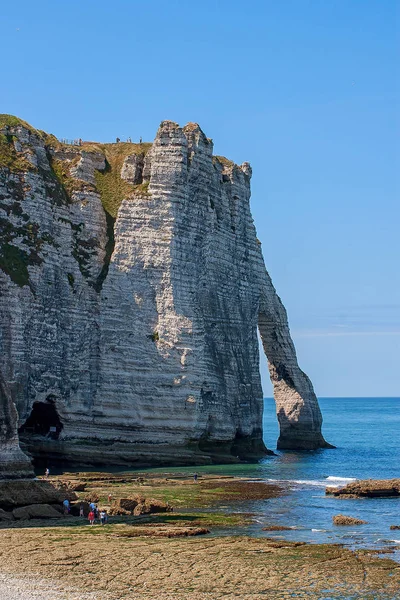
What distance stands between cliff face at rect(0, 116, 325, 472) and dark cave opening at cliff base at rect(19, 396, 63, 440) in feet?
0.43

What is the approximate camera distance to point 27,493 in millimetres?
38781

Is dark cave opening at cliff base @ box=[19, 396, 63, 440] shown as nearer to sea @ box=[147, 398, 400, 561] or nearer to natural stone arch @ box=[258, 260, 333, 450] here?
sea @ box=[147, 398, 400, 561]

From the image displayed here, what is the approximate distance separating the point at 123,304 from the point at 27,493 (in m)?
31.2

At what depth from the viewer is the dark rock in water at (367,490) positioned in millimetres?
51281

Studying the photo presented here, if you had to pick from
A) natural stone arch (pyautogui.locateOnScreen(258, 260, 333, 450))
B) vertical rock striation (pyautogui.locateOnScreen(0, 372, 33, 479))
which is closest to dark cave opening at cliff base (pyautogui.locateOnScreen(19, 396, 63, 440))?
natural stone arch (pyautogui.locateOnScreen(258, 260, 333, 450))

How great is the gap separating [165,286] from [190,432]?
33.3 feet

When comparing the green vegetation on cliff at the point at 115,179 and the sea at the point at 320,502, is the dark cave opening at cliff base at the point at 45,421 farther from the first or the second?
the green vegetation on cliff at the point at 115,179

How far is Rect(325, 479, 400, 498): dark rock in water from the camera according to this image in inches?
2019

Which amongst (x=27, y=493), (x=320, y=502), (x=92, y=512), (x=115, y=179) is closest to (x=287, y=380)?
(x=115, y=179)

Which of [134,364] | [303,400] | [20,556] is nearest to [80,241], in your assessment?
[134,364]

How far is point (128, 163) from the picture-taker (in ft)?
244

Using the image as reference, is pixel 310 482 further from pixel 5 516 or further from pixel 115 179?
pixel 115 179

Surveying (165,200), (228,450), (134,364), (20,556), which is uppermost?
(165,200)

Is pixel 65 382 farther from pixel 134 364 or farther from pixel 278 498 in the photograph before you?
pixel 278 498
